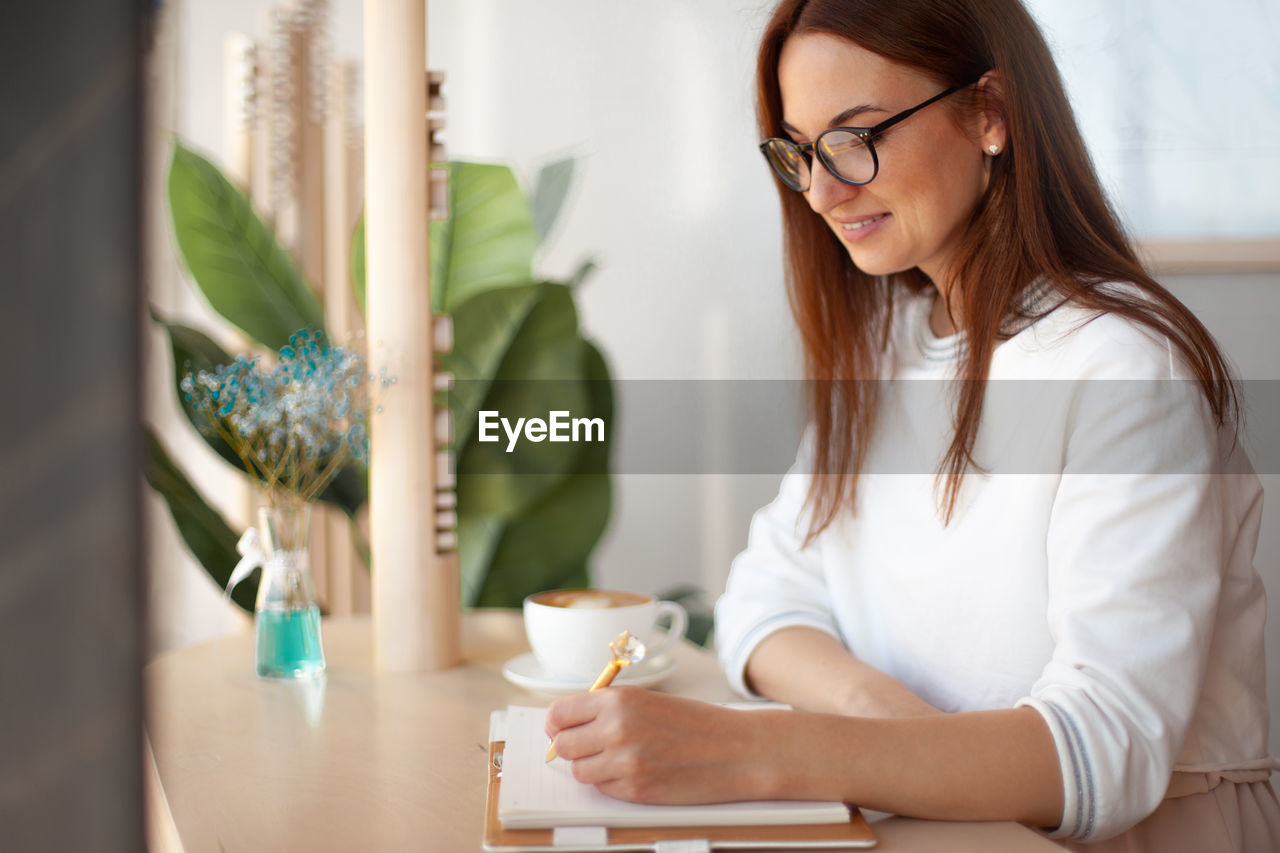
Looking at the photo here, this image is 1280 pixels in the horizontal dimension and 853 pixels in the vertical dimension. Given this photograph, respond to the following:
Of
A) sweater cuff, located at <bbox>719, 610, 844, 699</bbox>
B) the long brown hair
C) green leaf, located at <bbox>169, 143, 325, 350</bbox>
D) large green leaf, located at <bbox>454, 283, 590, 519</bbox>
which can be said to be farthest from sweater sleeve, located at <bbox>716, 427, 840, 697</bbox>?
green leaf, located at <bbox>169, 143, 325, 350</bbox>

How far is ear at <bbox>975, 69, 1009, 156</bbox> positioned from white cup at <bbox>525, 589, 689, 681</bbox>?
464 mm

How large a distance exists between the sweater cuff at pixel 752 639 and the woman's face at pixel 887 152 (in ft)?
1.03

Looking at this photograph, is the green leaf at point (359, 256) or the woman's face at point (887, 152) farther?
the green leaf at point (359, 256)

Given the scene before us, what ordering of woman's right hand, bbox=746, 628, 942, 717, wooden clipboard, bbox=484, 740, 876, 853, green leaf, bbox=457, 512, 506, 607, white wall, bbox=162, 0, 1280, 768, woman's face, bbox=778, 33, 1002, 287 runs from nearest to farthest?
wooden clipboard, bbox=484, 740, 876, 853 < woman's right hand, bbox=746, 628, 942, 717 < woman's face, bbox=778, 33, 1002, 287 < green leaf, bbox=457, 512, 506, 607 < white wall, bbox=162, 0, 1280, 768

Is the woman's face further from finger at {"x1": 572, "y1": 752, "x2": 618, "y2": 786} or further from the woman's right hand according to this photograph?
finger at {"x1": 572, "y1": 752, "x2": 618, "y2": 786}

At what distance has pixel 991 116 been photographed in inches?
31.5

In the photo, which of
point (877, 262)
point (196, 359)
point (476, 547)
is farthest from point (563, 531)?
point (877, 262)

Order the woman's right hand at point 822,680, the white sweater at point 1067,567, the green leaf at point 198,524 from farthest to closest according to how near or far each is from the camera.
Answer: the green leaf at point 198,524 → the woman's right hand at point 822,680 → the white sweater at point 1067,567

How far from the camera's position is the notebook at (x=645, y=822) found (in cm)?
47

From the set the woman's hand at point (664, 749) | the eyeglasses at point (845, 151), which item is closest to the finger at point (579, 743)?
the woman's hand at point (664, 749)

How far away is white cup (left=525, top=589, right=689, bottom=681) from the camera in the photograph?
777 mm

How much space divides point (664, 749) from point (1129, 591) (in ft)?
0.98

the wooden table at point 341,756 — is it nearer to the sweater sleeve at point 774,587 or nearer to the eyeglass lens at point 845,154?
the sweater sleeve at point 774,587

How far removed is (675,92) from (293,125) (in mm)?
668
